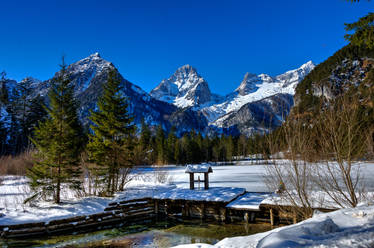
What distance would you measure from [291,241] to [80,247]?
870 centimetres

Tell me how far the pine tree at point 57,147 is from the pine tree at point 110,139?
2.00 m

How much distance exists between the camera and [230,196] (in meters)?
12.5

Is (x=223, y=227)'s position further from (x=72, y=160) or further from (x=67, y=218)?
(x=72, y=160)

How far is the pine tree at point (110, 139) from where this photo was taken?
15.0 meters

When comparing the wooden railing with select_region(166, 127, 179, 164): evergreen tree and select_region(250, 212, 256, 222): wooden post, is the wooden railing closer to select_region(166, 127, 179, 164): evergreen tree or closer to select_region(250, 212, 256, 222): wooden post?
select_region(250, 212, 256, 222): wooden post

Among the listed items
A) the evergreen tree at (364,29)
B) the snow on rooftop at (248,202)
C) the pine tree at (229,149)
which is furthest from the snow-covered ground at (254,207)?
the pine tree at (229,149)

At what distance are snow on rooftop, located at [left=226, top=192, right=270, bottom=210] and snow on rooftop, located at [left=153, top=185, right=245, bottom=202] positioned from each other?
0.40 metres

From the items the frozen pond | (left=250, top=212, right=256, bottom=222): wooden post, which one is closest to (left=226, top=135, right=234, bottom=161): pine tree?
the frozen pond

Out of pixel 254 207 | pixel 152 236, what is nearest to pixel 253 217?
pixel 254 207

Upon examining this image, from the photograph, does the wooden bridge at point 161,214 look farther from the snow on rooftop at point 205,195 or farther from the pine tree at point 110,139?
the pine tree at point 110,139

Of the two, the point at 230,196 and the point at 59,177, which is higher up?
the point at 59,177

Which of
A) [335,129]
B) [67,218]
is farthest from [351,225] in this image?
[67,218]

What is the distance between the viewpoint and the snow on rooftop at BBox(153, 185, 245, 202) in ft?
40.5

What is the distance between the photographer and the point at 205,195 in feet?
42.4
